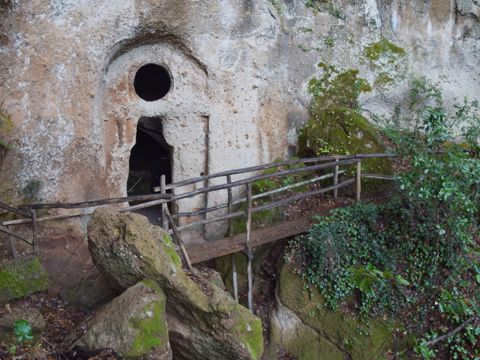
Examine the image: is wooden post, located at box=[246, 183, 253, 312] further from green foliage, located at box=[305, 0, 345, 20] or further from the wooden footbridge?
green foliage, located at box=[305, 0, 345, 20]

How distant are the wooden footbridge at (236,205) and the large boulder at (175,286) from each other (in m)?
0.67

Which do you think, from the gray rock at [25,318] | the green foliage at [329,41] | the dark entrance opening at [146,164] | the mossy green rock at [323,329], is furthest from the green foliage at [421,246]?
the dark entrance opening at [146,164]

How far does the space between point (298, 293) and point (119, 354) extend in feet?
12.0

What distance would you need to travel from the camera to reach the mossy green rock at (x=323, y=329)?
6.59 m

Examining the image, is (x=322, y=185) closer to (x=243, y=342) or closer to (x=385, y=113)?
(x=385, y=113)

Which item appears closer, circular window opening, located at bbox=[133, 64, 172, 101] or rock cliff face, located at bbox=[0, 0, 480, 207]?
rock cliff face, located at bbox=[0, 0, 480, 207]

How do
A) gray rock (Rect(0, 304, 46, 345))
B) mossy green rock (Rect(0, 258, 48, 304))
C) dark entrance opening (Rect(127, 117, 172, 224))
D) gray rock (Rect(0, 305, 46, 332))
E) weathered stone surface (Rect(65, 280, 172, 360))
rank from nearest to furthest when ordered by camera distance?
weathered stone surface (Rect(65, 280, 172, 360)) → gray rock (Rect(0, 304, 46, 345)) → gray rock (Rect(0, 305, 46, 332)) → mossy green rock (Rect(0, 258, 48, 304)) → dark entrance opening (Rect(127, 117, 172, 224))

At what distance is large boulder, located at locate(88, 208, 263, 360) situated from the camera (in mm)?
4480

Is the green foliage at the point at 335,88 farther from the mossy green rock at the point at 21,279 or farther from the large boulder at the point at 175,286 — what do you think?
the mossy green rock at the point at 21,279

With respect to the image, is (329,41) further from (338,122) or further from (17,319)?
(17,319)

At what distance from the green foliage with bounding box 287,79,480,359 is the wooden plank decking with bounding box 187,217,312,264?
23 centimetres

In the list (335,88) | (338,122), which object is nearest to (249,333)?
(338,122)

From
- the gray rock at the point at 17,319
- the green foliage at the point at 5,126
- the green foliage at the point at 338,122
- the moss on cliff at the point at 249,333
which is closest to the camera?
the gray rock at the point at 17,319

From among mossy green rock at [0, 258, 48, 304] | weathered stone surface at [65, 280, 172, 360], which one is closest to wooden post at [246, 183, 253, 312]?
weathered stone surface at [65, 280, 172, 360]
